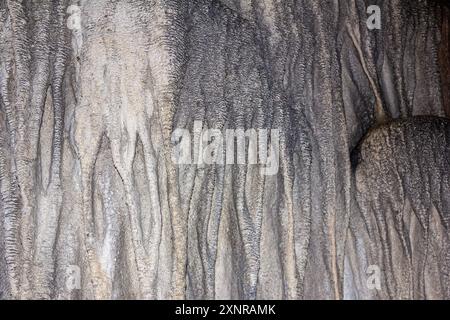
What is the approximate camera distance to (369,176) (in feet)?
9.34

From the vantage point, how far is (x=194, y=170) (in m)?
2.58

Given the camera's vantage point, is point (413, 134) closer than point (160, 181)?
No

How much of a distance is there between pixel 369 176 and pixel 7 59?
119cm

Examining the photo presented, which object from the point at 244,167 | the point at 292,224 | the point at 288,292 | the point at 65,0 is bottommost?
the point at 288,292

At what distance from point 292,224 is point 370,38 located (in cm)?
84

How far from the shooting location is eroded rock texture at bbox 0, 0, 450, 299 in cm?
250

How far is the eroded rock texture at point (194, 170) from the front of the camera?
250 cm

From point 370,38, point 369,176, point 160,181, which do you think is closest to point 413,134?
point 369,176

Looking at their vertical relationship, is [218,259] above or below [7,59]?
below

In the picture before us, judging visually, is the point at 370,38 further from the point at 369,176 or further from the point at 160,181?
the point at 160,181
